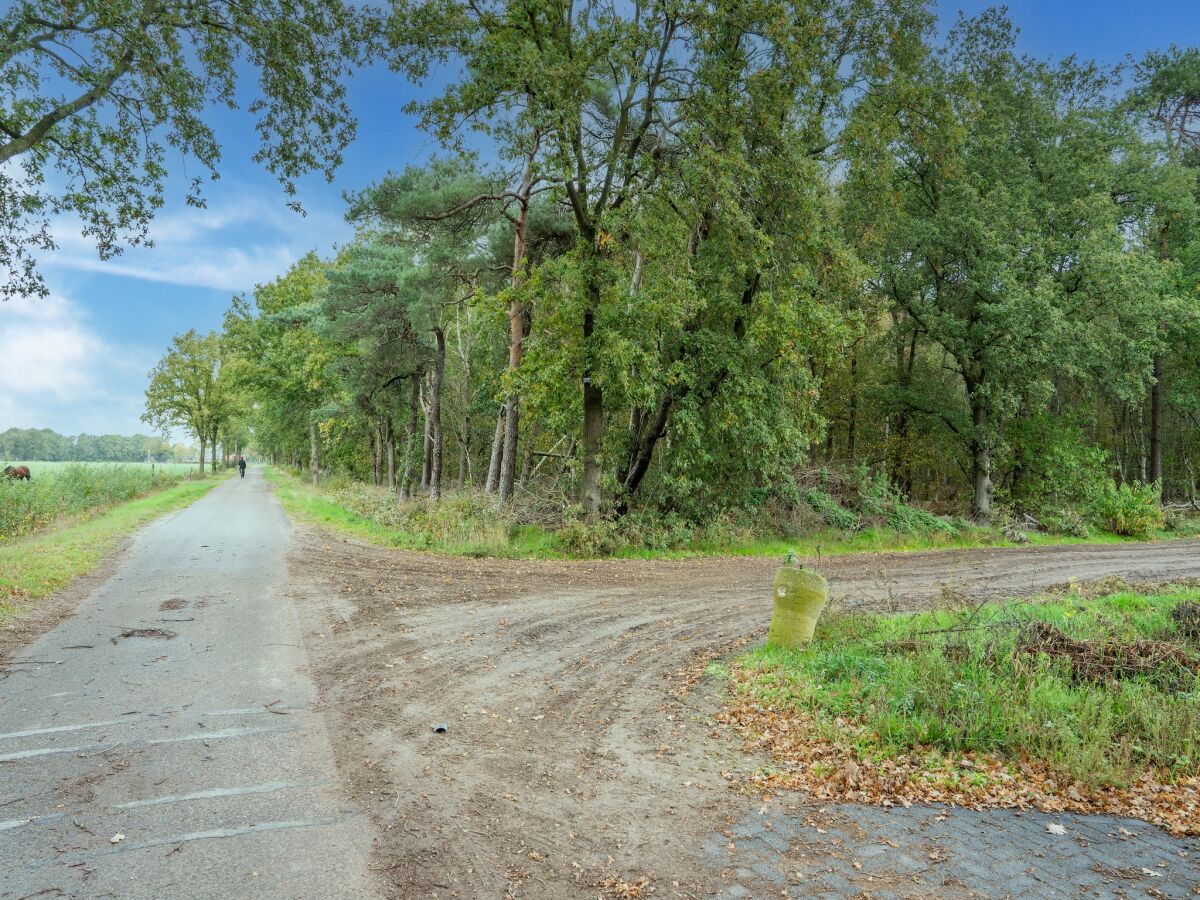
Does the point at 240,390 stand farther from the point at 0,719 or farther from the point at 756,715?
the point at 756,715

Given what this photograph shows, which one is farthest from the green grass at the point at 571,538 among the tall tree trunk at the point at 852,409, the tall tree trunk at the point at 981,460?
the tall tree trunk at the point at 852,409

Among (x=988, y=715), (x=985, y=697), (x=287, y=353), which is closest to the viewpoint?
(x=988, y=715)

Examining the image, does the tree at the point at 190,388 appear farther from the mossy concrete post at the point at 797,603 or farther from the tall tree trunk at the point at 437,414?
the mossy concrete post at the point at 797,603

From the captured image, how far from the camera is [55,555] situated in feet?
39.3

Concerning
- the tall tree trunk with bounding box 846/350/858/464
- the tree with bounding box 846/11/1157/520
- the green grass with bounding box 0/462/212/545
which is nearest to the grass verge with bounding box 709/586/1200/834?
the tree with bounding box 846/11/1157/520

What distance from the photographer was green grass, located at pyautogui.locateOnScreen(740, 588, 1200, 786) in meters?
4.92

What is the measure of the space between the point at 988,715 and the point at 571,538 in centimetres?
1057

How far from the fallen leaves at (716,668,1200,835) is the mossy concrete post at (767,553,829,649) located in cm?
209

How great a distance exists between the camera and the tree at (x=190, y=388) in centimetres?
4869

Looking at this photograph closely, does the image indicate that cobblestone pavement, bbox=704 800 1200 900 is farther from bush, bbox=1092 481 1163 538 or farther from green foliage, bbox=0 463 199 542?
bush, bbox=1092 481 1163 538

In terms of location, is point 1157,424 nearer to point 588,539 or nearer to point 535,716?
point 588,539

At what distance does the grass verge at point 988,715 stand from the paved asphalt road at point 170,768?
3133 millimetres

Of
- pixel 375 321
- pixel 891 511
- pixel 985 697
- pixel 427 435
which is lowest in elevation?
pixel 985 697

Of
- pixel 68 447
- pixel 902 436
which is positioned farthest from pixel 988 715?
pixel 68 447
